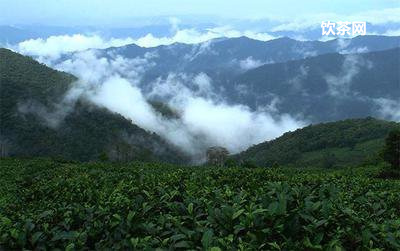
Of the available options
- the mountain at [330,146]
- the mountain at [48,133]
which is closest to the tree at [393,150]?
the mountain at [48,133]

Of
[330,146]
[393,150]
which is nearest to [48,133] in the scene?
[330,146]

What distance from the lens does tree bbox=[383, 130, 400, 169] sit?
170ft

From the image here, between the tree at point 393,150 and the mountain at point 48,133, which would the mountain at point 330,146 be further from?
the tree at point 393,150

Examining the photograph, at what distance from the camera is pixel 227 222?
20.0ft

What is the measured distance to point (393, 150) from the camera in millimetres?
52906

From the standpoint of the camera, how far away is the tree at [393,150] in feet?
170

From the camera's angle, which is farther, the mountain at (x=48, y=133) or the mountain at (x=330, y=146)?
the mountain at (x=330, y=146)

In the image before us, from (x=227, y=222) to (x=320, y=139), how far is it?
191 metres

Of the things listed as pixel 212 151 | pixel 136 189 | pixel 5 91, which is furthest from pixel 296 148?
pixel 136 189

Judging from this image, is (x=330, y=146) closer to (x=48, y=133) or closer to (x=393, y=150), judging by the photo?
(x=48, y=133)

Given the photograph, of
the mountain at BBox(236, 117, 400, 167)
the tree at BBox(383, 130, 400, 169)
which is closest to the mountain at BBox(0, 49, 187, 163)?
the mountain at BBox(236, 117, 400, 167)

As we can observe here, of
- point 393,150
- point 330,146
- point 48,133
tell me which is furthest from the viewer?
point 330,146

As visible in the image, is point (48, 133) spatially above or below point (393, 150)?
below

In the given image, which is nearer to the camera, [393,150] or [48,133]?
[393,150]
